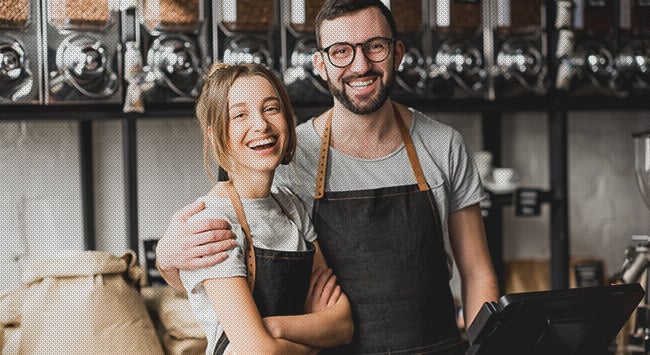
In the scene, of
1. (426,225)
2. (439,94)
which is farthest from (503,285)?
(426,225)

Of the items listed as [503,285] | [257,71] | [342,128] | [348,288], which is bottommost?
A: [503,285]

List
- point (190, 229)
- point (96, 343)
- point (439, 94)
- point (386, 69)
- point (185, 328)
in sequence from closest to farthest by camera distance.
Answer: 1. point (190, 229)
2. point (386, 69)
3. point (96, 343)
4. point (185, 328)
5. point (439, 94)

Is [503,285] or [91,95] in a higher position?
[91,95]

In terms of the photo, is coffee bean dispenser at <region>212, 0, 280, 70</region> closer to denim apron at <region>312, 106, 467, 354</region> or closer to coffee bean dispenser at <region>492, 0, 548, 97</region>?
coffee bean dispenser at <region>492, 0, 548, 97</region>

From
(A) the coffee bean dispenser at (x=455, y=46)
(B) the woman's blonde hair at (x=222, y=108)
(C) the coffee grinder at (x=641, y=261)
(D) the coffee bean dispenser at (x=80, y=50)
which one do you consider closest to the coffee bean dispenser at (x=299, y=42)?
(A) the coffee bean dispenser at (x=455, y=46)

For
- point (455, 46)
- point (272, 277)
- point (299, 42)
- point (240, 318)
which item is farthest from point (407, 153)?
point (455, 46)

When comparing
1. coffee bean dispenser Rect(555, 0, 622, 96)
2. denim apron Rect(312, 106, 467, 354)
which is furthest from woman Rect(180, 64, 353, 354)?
coffee bean dispenser Rect(555, 0, 622, 96)

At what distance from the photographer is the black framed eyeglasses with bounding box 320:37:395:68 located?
2090mm

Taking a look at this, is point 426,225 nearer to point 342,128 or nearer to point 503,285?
point 342,128

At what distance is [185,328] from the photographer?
281 centimetres

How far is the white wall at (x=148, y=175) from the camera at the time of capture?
3393 mm

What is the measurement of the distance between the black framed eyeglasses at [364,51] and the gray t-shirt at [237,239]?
35 cm

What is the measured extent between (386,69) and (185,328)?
1105 mm

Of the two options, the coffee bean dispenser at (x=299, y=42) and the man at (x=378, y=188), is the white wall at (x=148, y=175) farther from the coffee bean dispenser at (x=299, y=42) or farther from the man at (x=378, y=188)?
the man at (x=378, y=188)
